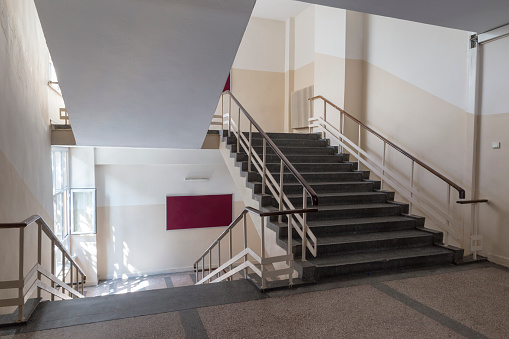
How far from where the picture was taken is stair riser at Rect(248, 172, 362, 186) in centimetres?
499

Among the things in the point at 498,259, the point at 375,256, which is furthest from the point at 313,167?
the point at 498,259

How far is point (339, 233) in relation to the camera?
4.34 metres

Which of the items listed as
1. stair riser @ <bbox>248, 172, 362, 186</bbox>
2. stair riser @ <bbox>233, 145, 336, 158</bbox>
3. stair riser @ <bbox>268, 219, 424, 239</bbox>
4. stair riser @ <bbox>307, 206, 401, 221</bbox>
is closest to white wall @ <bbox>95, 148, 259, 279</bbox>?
stair riser @ <bbox>233, 145, 336, 158</bbox>

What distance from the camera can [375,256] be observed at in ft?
12.9

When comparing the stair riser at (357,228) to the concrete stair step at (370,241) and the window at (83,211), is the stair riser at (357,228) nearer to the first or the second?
the concrete stair step at (370,241)

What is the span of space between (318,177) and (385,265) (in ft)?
6.27

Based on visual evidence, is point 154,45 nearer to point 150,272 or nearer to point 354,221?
point 354,221

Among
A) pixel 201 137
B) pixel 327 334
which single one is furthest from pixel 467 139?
pixel 201 137

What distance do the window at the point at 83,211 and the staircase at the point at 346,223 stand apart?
13.3 ft

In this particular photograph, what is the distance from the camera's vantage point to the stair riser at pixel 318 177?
499 centimetres

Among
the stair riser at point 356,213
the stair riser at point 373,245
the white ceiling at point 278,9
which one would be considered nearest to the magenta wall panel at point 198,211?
the white ceiling at point 278,9

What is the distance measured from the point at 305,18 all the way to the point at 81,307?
333 inches

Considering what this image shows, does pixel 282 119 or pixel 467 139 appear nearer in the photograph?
pixel 467 139

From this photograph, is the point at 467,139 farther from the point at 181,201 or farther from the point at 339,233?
the point at 181,201
